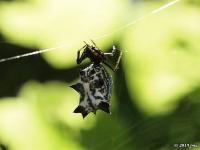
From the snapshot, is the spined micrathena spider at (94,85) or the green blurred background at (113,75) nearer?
the spined micrathena spider at (94,85)

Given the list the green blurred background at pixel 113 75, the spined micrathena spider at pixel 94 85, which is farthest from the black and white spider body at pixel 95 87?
the green blurred background at pixel 113 75

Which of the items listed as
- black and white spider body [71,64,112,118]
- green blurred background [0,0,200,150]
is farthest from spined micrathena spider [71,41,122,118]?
green blurred background [0,0,200,150]

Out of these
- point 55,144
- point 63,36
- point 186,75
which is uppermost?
point 63,36

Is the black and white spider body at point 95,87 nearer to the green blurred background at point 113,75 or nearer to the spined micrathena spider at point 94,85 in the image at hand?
the spined micrathena spider at point 94,85

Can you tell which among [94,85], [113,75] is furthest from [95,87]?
[113,75]

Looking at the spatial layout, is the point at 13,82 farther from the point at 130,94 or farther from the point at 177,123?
the point at 177,123

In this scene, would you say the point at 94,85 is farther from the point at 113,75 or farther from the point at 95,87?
the point at 113,75

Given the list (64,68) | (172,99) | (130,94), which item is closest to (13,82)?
(64,68)
